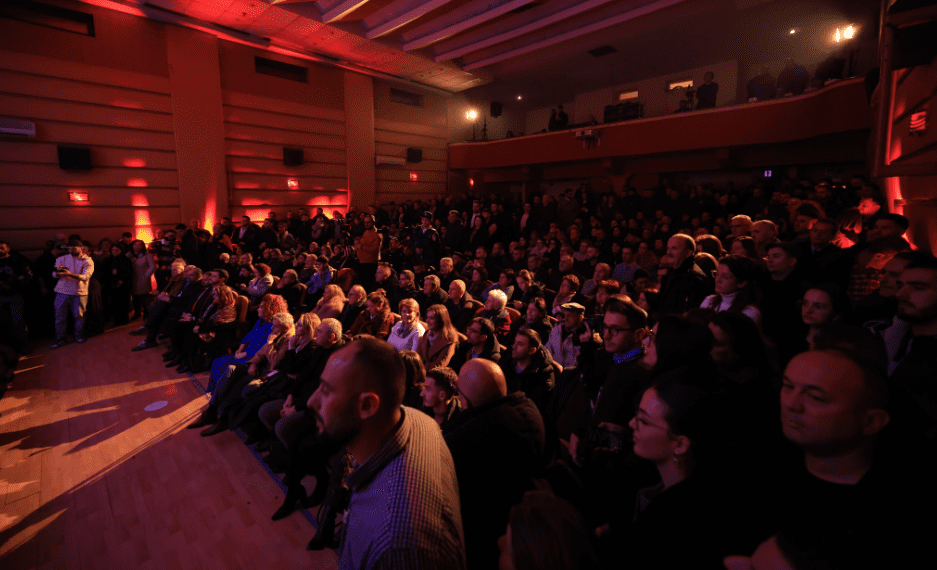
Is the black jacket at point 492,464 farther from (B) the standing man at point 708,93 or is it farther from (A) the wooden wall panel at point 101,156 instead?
(B) the standing man at point 708,93

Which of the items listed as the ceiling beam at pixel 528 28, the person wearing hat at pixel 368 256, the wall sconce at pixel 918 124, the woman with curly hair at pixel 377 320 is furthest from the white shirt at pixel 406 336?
the ceiling beam at pixel 528 28

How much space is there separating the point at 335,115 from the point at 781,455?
11539mm

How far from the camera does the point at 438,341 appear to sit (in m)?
3.77

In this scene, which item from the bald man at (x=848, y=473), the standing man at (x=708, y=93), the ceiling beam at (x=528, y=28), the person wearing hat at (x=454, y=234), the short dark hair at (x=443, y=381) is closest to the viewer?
the bald man at (x=848, y=473)

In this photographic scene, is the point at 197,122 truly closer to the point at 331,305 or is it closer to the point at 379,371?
the point at 331,305

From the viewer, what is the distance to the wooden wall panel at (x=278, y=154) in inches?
371

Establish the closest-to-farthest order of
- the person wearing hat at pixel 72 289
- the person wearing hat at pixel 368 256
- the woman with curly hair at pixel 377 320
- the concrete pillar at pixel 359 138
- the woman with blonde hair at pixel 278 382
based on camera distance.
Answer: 1. the woman with blonde hair at pixel 278 382
2. the woman with curly hair at pixel 377 320
3. the person wearing hat at pixel 72 289
4. the person wearing hat at pixel 368 256
5. the concrete pillar at pixel 359 138

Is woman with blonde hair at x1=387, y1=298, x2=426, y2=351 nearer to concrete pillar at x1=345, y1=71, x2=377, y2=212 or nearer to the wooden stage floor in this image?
the wooden stage floor

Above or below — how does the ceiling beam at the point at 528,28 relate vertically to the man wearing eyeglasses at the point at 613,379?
above

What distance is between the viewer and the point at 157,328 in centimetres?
614

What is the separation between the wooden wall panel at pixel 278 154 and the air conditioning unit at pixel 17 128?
2.97m

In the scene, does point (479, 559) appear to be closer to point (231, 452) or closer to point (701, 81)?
point (231, 452)

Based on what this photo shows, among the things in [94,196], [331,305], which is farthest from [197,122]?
[331,305]

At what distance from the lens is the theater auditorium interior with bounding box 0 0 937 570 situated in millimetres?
1133
